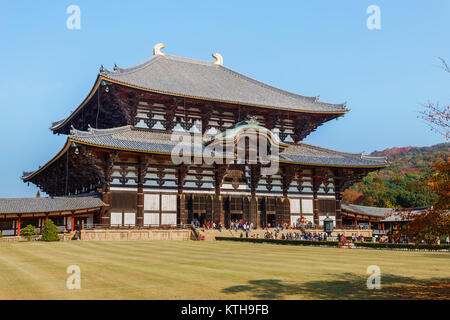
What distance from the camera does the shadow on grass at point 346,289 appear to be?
35.1 ft

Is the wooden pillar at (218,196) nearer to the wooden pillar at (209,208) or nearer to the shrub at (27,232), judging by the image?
the wooden pillar at (209,208)

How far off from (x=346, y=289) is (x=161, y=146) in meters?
31.9

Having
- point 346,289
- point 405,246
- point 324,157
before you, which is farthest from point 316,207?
point 346,289

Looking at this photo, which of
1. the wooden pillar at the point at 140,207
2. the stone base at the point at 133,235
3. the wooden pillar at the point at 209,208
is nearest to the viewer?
the stone base at the point at 133,235

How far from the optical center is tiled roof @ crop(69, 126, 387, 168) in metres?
38.3

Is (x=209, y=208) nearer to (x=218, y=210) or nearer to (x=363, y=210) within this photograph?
(x=218, y=210)

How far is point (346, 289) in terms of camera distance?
11680mm

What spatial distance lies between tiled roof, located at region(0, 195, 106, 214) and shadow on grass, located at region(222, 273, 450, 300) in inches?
1097

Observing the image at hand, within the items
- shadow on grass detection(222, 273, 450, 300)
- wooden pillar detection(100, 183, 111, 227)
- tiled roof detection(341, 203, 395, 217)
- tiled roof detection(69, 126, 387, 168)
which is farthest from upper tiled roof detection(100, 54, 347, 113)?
shadow on grass detection(222, 273, 450, 300)

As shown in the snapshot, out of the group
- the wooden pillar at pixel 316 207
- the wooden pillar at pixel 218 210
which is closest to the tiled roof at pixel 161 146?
the wooden pillar at pixel 316 207

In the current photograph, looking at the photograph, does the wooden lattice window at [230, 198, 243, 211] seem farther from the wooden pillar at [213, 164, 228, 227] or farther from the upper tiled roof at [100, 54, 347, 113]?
the upper tiled roof at [100, 54, 347, 113]

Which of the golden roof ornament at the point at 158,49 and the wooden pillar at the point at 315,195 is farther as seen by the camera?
the golden roof ornament at the point at 158,49

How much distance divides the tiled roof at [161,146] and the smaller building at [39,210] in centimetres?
565
